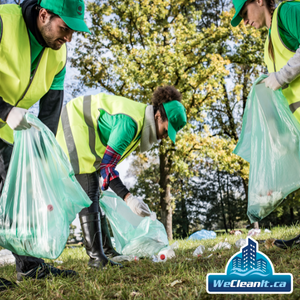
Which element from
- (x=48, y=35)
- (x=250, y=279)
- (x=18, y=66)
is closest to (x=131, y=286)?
(x=250, y=279)

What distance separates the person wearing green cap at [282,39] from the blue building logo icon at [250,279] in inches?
39.5

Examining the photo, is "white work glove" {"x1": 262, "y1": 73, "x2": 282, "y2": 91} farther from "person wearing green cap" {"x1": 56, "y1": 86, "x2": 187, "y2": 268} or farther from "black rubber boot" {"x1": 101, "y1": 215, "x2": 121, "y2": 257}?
"black rubber boot" {"x1": 101, "y1": 215, "x2": 121, "y2": 257}

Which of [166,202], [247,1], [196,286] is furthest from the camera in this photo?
[166,202]

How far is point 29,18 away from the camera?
1646mm

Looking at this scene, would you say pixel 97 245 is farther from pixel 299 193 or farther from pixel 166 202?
pixel 299 193

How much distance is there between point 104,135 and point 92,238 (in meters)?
0.78

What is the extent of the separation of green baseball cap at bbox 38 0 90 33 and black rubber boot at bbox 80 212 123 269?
130 cm

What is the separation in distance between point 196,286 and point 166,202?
699 cm

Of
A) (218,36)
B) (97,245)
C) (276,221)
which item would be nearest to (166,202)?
(218,36)

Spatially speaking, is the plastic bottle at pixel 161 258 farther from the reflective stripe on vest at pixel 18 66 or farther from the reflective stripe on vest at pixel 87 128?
the reflective stripe on vest at pixel 18 66

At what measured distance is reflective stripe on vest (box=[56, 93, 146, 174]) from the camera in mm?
2295

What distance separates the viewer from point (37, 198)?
1610 millimetres

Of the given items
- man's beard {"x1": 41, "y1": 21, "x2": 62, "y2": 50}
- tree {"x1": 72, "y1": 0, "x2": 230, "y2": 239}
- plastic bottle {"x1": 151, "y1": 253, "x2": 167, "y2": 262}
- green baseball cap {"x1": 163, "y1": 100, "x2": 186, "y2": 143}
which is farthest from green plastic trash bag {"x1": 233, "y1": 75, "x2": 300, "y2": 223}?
tree {"x1": 72, "y1": 0, "x2": 230, "y2": 239}

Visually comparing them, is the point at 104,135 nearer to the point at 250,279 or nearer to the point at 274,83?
the point at 274,83
